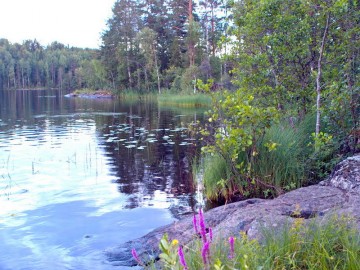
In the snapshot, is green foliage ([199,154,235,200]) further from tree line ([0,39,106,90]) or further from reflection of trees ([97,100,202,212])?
tree line ([0,39,106,90])

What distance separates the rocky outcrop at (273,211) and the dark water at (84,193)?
57cm

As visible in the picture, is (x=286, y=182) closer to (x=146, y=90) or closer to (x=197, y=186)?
(x=197, y=186)

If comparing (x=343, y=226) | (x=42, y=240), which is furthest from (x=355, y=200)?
(x=42, y=240)

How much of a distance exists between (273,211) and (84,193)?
5.44 meters

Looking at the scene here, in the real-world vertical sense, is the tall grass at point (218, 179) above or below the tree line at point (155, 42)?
below

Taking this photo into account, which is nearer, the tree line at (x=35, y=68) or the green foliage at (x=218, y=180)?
the green foliage at (x=218, y=180)

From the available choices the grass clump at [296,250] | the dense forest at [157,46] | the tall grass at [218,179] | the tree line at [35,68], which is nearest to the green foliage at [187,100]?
the dense forest at [157,46]

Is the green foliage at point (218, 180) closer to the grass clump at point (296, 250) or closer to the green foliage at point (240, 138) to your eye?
the green foliage at point (240, 138)

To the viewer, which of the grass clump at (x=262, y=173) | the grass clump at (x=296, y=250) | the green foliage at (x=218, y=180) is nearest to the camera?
the grass clump at (x=296, y=250)

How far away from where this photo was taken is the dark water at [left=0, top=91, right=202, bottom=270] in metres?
6.26

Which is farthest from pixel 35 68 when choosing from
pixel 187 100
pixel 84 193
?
pixel 84 193

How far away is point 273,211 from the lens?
4934 mm

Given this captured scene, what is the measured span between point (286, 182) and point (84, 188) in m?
4.62

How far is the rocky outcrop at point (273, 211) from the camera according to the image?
182 inches
